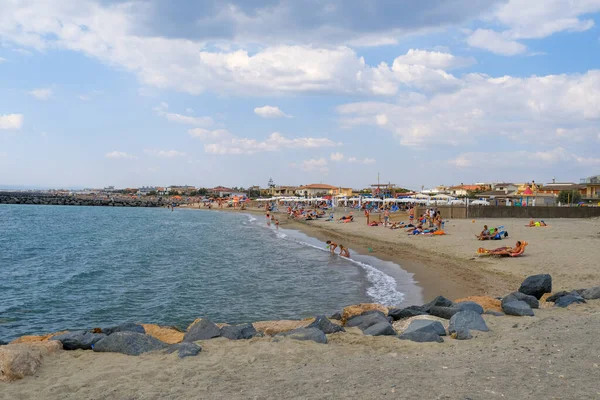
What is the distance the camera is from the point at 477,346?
6598mm

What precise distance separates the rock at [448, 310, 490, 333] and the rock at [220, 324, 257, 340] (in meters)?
3.31

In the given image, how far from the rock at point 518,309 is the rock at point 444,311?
869 millimetres

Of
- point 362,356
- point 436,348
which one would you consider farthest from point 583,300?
point 362,356

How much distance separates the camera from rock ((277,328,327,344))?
24.3ft

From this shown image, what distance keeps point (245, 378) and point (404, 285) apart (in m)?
10.5

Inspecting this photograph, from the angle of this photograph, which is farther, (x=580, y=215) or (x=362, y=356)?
(x=580, y=215)

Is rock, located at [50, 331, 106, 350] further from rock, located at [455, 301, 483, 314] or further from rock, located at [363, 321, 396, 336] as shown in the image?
rock, located at [455, 301, 483, 314]

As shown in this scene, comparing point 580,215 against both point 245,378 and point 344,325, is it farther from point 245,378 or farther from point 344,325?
point 245,378

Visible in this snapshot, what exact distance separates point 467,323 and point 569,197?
238 feet

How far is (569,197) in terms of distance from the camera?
229 feet

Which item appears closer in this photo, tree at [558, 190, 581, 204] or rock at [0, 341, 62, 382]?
rock at [0, 341, 62, 382]

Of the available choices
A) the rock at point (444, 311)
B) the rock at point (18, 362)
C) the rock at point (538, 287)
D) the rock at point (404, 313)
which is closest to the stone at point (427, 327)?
the rock at point (444, 311)

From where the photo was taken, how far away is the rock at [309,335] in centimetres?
740

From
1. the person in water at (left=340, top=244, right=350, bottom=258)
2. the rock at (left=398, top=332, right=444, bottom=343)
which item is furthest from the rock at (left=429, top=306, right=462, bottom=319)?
the person in water at (left=340, top=244, right=350, bottom=258)
